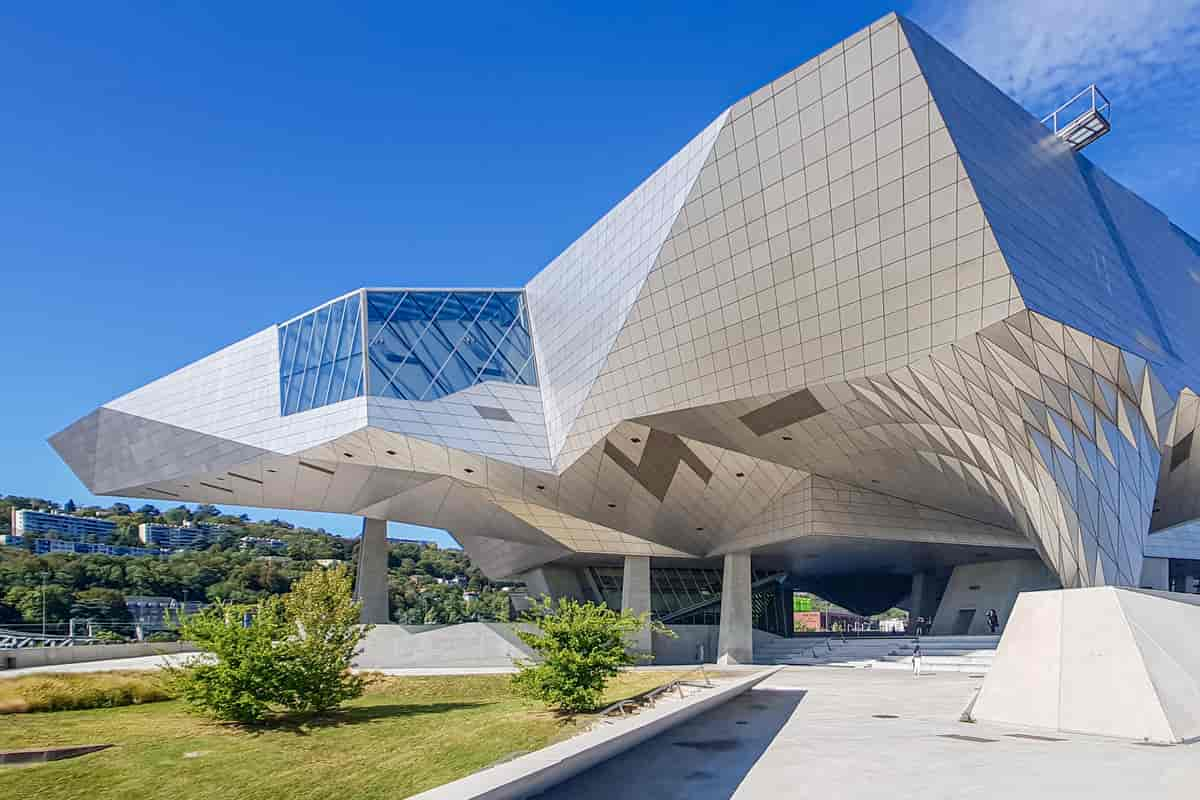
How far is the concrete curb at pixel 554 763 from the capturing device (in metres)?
6.75

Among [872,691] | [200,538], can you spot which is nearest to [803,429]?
[872,691]

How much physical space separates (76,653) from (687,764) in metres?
31.2

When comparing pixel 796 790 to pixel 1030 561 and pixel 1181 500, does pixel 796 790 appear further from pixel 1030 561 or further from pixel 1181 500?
pixel 1030 561

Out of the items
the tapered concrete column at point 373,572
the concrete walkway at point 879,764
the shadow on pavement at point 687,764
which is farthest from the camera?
the tapered concrete column at point 373,572

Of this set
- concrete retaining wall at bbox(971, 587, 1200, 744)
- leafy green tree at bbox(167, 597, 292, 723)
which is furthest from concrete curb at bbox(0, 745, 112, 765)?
concrete retaining wall at bbox(971, 587, 1200, 744)

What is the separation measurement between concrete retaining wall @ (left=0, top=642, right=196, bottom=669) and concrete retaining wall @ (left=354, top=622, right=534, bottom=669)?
859 centimetres

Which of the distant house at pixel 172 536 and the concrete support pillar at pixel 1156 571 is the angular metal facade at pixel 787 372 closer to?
the concrete support pillar at pixel 1156 571

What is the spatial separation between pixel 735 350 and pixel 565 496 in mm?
13002

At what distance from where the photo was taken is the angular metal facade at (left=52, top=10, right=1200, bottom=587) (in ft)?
67.1

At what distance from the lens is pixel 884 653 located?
39.6m

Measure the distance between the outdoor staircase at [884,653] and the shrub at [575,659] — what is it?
796 inches

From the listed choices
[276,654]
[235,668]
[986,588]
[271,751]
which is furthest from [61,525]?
[271,751]

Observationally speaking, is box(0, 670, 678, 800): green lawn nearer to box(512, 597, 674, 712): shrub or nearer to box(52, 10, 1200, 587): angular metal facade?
box(512, 597, 674, 712): shrub

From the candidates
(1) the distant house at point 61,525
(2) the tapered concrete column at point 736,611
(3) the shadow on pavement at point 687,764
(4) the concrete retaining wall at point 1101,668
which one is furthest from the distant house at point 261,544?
(4) the concrete retaining wall at point 1101,668
